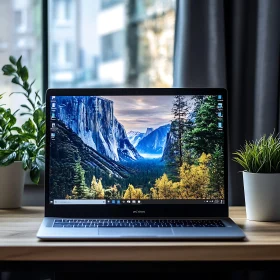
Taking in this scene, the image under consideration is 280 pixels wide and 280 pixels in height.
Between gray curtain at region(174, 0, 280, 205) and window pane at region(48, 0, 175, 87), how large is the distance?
207 millimetres

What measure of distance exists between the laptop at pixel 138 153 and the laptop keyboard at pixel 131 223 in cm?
4

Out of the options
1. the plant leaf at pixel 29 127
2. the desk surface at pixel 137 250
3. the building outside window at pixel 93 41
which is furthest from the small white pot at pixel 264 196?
the plant leaf at pixel 29 127

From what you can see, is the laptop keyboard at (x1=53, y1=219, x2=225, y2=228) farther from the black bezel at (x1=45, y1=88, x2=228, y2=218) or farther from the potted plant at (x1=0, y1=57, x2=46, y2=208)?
the potted plant at (x1=0, y1=57, x2=46, y2=208)

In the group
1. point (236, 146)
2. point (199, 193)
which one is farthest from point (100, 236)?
point (236, 146)

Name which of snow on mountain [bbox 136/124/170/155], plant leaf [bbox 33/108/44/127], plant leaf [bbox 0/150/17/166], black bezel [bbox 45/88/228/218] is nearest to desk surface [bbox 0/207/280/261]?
black bezel [bbox 45/88/228/218]

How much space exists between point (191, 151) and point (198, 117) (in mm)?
102

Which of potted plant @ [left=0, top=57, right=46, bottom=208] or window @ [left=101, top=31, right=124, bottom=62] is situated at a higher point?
window @ [left=101, top=31, right=124, bottom=62]

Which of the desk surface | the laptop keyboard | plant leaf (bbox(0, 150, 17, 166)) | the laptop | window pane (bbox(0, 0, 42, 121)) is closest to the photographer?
the desk surface

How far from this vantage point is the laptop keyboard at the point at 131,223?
1407 mm

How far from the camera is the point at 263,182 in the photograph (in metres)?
1.53

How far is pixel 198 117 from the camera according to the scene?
1.53 m

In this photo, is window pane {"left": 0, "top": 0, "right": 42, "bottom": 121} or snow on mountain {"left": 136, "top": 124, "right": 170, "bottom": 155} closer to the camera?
snow on mountain {"left": 136, "top": 124, "right": 170, "bottom": 155}

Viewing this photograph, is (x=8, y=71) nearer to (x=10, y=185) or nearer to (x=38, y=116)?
(x=38, y=116)

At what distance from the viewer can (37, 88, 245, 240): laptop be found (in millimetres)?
1509
